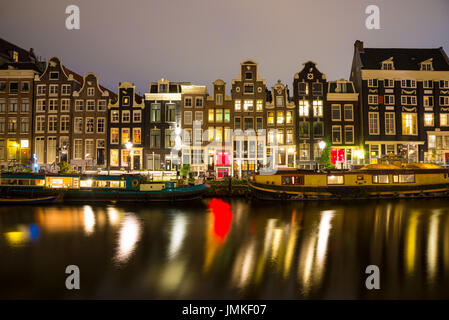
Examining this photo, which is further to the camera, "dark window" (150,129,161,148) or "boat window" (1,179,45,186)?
"dark window" (150,129,161,148)

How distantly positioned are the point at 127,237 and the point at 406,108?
46.1 meters

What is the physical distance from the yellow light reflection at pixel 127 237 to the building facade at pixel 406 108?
37.5 meters

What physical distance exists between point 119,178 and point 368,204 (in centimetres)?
2474

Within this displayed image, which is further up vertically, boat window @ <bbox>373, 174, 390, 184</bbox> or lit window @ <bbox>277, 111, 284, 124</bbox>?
lit window @ <bbox>277, 111, 284, 124</bbox>

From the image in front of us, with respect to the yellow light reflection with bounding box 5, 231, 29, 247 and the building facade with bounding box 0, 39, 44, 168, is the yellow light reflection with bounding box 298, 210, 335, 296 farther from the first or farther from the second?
the building facade with bounding box 0, 39, 44, 168

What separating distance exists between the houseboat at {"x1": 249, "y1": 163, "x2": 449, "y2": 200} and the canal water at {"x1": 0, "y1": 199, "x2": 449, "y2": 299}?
4289 mm

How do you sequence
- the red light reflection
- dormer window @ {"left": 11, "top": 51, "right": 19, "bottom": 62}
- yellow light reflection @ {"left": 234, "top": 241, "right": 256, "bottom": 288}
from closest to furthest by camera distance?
yellow light reflection @ {"left": 234, "top": 241, "right": 256, "bottom": 288}, the red light reflection, dormer window @ {"left": 11, "top": 51, "right": 19, "bottom": 62}

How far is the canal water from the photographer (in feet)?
37.8

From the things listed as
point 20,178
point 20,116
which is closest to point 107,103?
point 20,116

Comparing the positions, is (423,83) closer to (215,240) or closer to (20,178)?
(215,240)

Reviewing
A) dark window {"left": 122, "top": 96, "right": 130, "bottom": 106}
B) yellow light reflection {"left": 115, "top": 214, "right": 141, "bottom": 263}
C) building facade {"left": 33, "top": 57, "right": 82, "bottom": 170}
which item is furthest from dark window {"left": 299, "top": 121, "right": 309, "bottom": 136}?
building facade {"left": 33, "top": 57, "right": 82, "bottom": 170}

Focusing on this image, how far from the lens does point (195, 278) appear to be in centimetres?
1241

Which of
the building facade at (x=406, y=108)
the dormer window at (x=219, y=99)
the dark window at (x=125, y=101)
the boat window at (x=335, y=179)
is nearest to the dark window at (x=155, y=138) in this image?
the dark window at (x=125, y=101)
